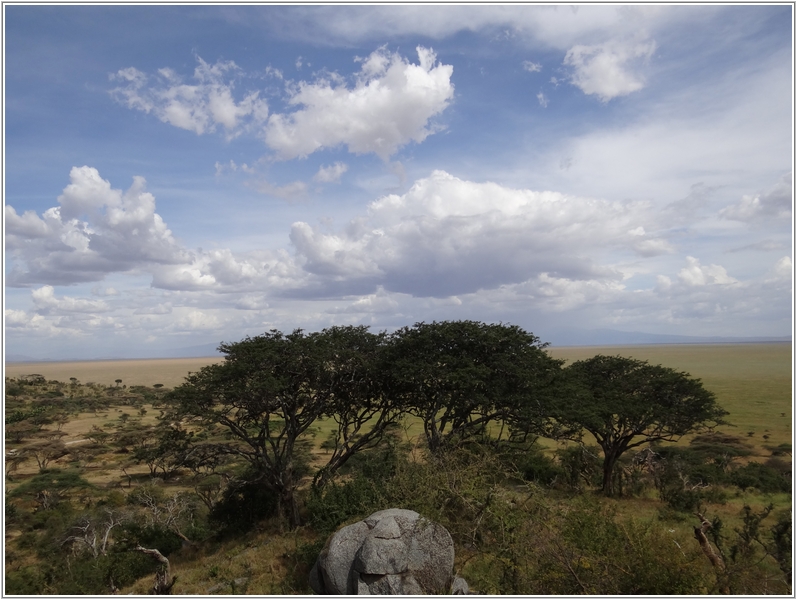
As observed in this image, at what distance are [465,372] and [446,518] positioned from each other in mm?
10361

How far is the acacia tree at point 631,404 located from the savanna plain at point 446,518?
2.84 metres

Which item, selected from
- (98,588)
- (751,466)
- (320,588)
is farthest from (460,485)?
(751,466)

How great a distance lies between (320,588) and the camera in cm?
1406

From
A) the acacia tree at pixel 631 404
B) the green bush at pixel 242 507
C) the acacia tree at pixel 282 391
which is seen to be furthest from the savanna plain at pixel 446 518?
the acacia tree at pixel 631 404

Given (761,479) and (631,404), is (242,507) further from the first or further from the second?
(761,479)

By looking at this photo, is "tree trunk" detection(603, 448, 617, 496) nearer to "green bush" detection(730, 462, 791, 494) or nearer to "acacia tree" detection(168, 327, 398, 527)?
"green bush" detection(730, 462, 791, 494)

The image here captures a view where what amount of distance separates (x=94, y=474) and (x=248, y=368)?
85.6 feet

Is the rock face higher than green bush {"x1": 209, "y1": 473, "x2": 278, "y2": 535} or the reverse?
higher

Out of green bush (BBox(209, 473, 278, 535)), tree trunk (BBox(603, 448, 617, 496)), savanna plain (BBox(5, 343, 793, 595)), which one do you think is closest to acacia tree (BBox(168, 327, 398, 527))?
green bush (BBox(209, 473, 278, 535))

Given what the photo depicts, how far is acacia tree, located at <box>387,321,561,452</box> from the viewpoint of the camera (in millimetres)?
23875

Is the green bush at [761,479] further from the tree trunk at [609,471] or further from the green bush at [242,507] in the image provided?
the green bush at [242,507]

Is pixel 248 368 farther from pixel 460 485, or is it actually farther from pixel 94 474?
pixel 94 474

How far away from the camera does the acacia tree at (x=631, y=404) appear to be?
27344 mm

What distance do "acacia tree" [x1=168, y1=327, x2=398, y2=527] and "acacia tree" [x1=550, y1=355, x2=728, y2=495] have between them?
11182 mm
